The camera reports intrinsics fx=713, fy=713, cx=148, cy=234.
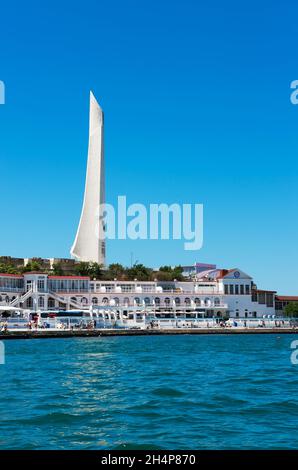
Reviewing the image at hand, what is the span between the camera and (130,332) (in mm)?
61281

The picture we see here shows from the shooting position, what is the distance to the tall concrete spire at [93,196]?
8544 cm

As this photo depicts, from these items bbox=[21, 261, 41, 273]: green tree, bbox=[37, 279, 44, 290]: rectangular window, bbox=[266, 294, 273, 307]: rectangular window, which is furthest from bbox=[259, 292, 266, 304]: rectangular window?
bbox=[37, 279, 44, 290]: rectangular window

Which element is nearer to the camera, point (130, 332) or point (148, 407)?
point (148, 407)

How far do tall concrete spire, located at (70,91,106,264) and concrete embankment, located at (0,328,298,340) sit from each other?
24772 mm

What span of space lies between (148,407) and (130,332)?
46711 mm

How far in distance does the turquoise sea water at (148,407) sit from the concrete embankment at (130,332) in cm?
3011

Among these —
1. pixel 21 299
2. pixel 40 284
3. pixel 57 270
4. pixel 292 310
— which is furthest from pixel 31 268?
pixel 292 310

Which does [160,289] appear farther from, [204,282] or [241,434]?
[241,434]

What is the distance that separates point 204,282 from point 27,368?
62696 mm

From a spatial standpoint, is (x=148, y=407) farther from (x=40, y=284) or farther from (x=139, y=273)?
(x=139, y=273)

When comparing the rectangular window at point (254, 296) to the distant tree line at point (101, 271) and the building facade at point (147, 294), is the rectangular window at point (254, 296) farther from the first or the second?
the distant tree line at point (101, 271)

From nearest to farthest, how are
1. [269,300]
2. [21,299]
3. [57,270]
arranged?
[21,299]
[57,270]
[269,300]

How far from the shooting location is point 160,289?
82.6 meters
